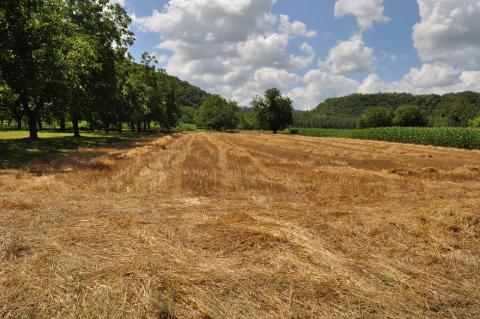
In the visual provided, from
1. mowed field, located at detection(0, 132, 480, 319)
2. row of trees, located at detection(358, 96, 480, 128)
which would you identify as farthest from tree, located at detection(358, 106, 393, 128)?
mowed field, located at detection(0, 132, 480, 319)

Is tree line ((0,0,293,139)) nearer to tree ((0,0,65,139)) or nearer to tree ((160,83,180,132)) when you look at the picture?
tree ((0,0,65,139))

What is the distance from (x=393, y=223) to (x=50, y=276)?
7.05 m

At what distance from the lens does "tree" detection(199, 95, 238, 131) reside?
414ft

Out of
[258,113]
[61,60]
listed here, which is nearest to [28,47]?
[61,60]

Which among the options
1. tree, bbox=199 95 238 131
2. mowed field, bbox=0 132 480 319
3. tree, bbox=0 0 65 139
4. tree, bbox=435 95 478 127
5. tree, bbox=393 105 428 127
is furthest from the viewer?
tree, bbox=199 95 238 131

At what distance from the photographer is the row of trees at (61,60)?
2400cm

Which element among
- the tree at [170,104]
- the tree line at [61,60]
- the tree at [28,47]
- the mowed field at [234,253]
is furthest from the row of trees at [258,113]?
the mowed field at [234,253]

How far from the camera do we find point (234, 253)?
655 centimetres

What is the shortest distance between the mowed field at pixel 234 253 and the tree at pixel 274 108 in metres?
102

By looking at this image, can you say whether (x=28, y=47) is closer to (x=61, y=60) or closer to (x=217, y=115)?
(x=61, y=60)

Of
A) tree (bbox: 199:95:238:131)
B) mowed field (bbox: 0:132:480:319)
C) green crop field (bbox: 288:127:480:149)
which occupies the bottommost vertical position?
mowed field (bbox: 0:132:480:319)

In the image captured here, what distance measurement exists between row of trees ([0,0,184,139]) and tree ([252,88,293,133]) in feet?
195

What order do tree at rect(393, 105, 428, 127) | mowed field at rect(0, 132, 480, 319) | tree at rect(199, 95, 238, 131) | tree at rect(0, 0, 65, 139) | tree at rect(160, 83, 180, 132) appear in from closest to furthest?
mowed field at rect(0, 132, 480, 319)
tree at rect(0, 0, 65, 139)
tree at rect(160, 83, 180, 132)
tree at rect(393, 105, 428, 127)
tree at rect(199, 95, 238, 131)

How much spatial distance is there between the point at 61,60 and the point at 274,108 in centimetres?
9070
